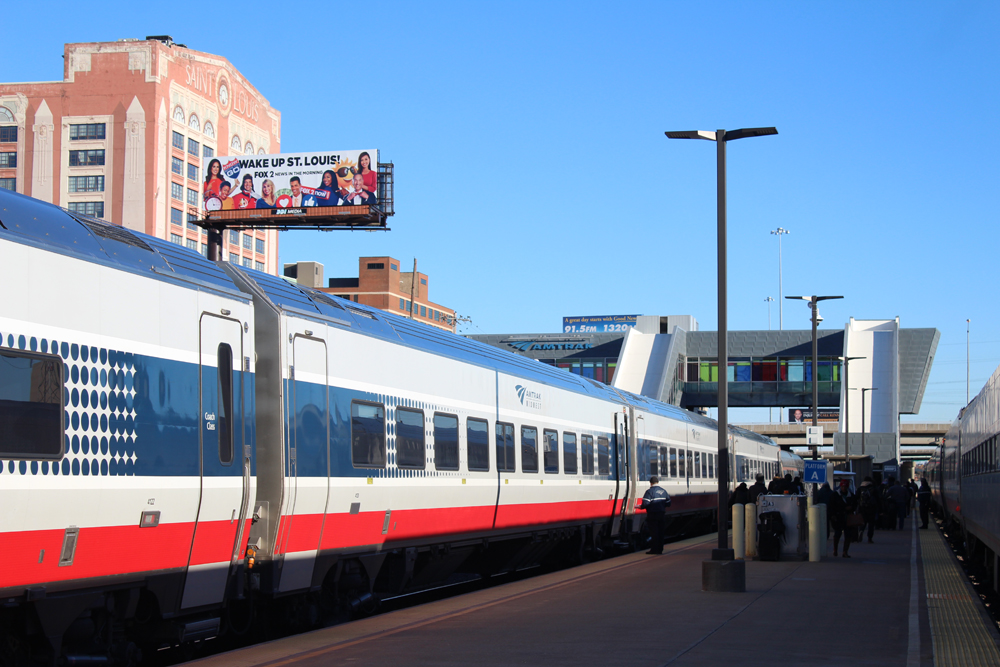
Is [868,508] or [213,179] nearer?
[868,508]

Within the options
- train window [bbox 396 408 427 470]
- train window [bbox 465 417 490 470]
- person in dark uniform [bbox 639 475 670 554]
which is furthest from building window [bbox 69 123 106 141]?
train window [bbox 396 408 427 470]

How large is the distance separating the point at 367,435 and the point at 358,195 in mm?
39271

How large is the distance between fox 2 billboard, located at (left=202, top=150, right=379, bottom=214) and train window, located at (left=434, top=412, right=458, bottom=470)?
3633 cm

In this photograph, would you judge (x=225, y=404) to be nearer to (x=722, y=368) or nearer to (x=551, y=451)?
(x=722, y=368)

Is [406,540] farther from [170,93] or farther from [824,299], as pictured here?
[170,93]

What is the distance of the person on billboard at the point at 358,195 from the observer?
4968cm

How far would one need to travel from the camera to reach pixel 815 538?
62.7 feet

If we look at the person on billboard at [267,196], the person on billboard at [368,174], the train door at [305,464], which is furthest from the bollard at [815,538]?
the person on billboard at [267,196]

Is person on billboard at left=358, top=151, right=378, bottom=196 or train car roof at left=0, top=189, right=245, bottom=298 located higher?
person on billboard at left=358, top=151, right=378, bottom=196

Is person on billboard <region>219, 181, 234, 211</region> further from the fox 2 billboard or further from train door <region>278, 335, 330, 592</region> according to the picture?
train door <region>278, 335, 330, 592</region>

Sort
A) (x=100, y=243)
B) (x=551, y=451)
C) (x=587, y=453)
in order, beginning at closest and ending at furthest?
1. (x=100, y=243)
2. (x=551, y=451)
3. (x=587, y=453)

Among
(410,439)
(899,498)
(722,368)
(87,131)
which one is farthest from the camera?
(87,131)

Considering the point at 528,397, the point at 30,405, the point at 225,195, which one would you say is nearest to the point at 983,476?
the point at 528,397

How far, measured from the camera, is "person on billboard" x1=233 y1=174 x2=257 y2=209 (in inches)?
2003
